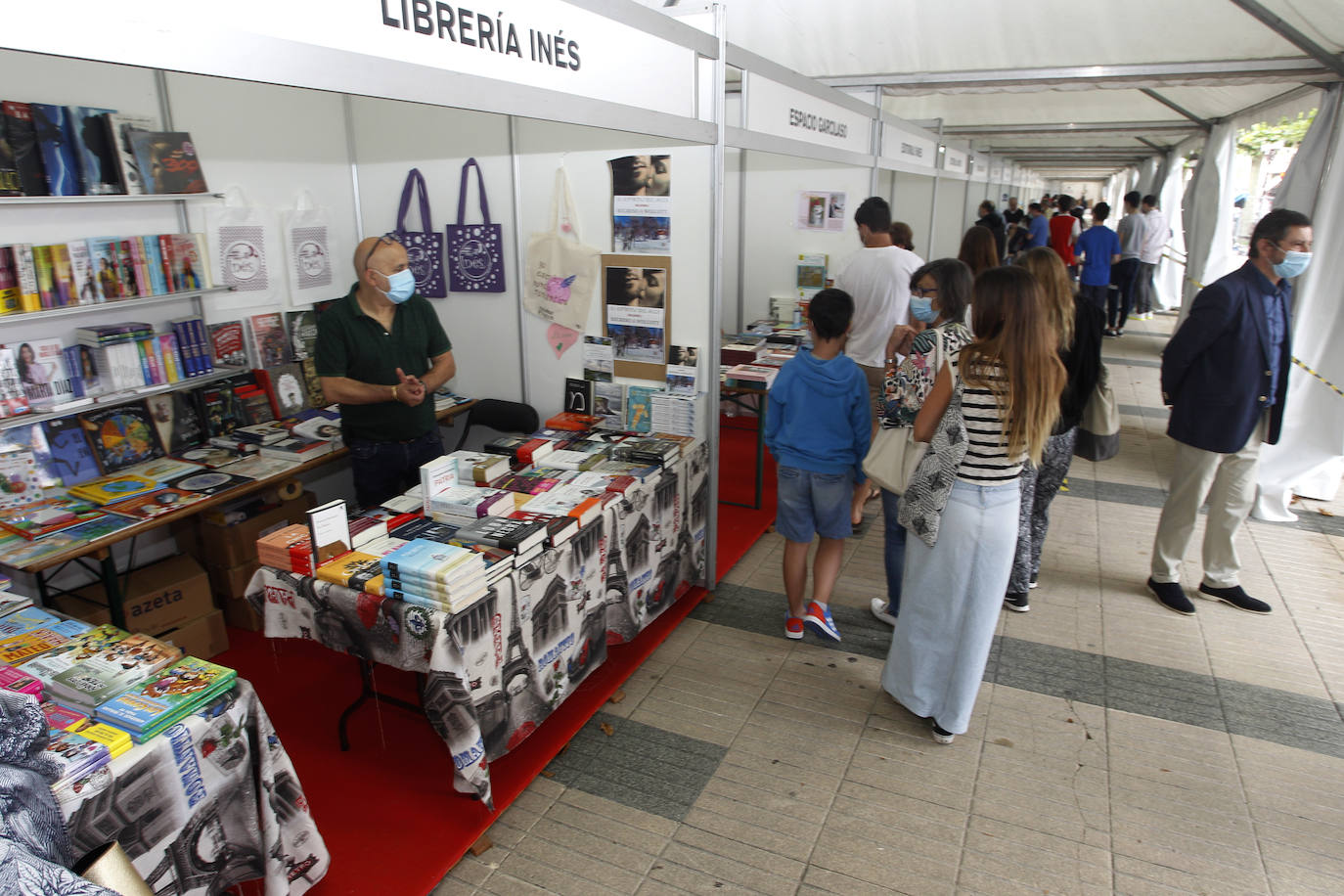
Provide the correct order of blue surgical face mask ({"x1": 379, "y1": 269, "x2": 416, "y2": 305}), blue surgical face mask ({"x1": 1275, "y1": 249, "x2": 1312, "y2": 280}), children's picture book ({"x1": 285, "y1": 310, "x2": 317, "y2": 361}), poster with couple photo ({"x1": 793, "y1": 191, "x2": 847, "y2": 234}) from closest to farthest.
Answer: blue surgical face mask ({"x1": 379, "y1": 269, "x2": 416, "y2": 305}) < blue surgical face mask ({"x1": 1275, "y1": 249, "x2": 1312, "y2": 280}) < children's picture book ({"x1": 285, "y1": 310, "x2": 317, "y2": 361}) < poster with couple photo ({"x1": 793, "y1": 191, "x2": 847, "y2": 234})

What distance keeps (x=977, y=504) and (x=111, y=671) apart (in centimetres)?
242

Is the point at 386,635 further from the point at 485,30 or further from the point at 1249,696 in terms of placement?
the point at 1249,696

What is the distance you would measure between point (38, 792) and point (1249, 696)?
12.4ft

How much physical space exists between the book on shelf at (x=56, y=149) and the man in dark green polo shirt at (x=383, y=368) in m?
0.99

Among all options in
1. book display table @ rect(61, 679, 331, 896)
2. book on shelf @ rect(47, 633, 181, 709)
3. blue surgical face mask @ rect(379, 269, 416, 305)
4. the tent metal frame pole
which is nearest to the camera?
book display table @ rect(61, 679, 331, 896)

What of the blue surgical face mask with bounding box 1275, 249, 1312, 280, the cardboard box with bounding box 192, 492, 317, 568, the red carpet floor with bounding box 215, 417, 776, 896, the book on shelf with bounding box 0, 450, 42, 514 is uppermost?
the blue surgical face mask with bounding box 1275, 249, 1312, 280

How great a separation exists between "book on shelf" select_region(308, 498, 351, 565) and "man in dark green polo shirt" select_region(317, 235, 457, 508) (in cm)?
88

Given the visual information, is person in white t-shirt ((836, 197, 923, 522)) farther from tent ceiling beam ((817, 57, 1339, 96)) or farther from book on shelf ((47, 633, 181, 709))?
book on shelf ((47, 633, 181, 709))

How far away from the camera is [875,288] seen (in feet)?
14.6

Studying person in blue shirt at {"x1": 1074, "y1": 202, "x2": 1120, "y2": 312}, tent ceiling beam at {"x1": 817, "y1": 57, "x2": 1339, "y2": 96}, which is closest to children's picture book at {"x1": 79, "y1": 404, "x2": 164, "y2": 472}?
tent ceiling beam at {"x1": 817, "y1": 57, "x2": 1339, "y2": 96}

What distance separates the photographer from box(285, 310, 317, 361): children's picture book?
3.95 metres

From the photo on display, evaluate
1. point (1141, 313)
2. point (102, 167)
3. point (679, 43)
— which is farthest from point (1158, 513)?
point (1141, 313)

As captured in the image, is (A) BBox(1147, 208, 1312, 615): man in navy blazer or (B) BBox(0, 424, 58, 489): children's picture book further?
(A) BBox(1147, 208, 1312, 615): man in navy blazer

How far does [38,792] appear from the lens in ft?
4.36
